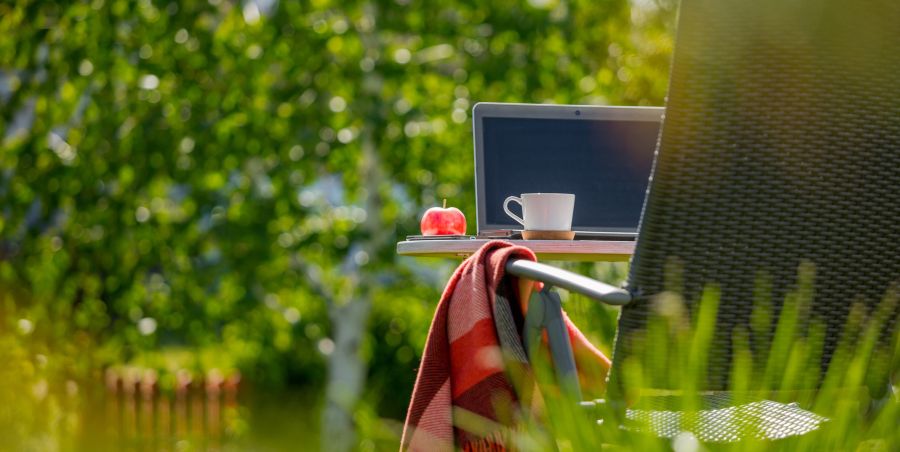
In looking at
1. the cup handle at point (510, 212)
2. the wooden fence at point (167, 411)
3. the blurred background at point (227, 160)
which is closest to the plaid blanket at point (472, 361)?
the cup handle at point (510, 212)

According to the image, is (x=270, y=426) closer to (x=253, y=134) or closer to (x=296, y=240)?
(x=296, y=240)

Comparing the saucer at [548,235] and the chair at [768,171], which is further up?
the chair at [768,171]

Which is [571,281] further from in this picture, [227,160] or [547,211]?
[227,160]

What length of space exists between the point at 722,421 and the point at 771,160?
392mm

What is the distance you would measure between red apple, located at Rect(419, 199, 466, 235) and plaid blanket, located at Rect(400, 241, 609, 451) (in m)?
0.49

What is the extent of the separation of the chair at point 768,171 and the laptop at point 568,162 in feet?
3.63

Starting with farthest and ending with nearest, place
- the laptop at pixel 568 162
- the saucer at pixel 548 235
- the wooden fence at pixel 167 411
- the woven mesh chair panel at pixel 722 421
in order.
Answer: the wooden fence at pixel 167 411 → the laptop at pixel 568 162 → the saucer at pixel 548 235 → the woven mesh chair panel at pixel 722 421

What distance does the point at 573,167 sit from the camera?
2664 millimetres

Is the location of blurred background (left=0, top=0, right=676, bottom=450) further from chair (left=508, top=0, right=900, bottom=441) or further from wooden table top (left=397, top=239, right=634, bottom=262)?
chair (left=508, top=0, right=900, bottom=441)

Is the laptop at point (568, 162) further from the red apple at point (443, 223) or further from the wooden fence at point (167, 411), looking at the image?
the wooden fence at point (167, 411)

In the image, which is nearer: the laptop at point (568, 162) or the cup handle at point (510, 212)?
the cup handle at point (510, 212)

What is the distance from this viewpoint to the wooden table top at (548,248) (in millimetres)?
2180

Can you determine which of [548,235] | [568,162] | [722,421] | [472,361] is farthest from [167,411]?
[722,421]

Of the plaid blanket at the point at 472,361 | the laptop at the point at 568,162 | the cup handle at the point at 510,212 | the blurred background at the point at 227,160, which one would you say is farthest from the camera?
the blurred background at the point at 227,160
